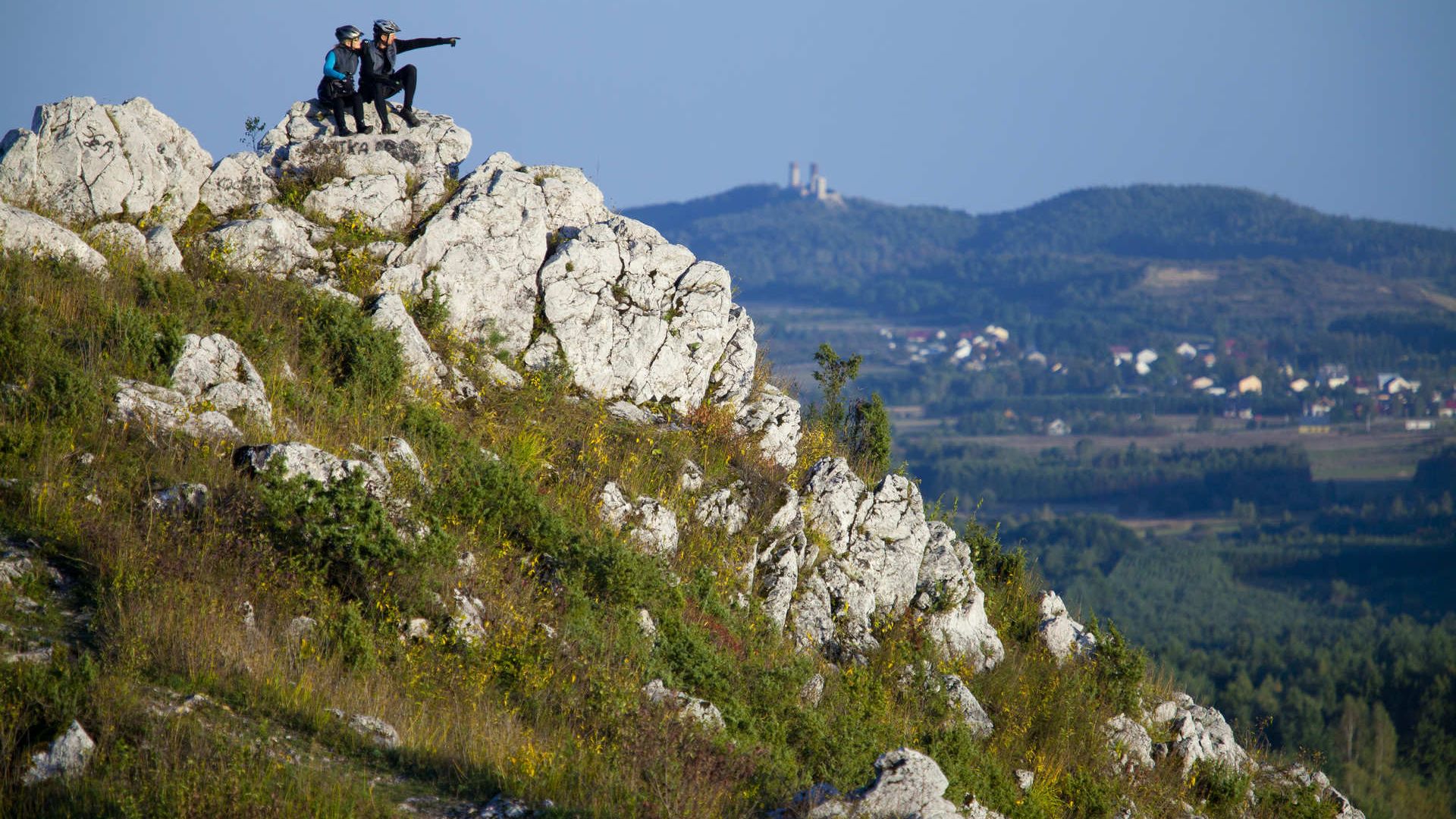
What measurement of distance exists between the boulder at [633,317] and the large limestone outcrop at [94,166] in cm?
514

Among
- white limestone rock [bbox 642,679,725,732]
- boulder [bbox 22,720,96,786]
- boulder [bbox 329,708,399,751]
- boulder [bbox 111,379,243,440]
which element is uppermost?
boulder [bbox 111,379,243,440]

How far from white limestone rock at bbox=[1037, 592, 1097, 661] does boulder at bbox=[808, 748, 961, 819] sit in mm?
6417

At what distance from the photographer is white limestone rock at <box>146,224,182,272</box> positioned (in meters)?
12.8

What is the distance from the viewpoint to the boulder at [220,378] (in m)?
10.8

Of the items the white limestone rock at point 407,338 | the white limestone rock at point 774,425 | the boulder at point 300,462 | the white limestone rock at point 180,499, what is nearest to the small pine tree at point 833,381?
the white limestone rock at point 774,425

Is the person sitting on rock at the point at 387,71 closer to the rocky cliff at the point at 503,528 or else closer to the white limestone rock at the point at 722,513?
the rocky cliff at the point at 503,528

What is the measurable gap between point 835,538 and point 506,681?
5567 millimetres

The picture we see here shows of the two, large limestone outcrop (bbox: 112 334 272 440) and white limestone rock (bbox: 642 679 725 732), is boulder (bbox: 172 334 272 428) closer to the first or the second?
large limestone outcrop (bbox: 112 334 272 440)

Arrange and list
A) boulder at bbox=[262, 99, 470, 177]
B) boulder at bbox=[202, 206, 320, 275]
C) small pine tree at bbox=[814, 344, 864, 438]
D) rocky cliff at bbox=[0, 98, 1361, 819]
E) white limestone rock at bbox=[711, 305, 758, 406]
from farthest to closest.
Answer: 1. small pine tree at bbox=[814, 344, 864, 438]
2. boulder at bbox=[262, 99, 470, 177]
3. white limestone rock at bbox=[711, 305, 758, 406]
4. boulder at bbox=[202, 206, 320, 275]
5. rocky cliff at bbox=[0, 98, 1361, 819]

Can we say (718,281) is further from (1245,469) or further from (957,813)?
(1245,469)

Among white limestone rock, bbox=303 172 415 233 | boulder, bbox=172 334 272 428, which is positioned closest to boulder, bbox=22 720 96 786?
boulder, bbox=172 334 272 428

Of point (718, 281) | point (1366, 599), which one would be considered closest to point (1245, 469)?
point (1366, 599)

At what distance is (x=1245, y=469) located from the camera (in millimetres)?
169250

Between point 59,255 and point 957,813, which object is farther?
point 59,255
